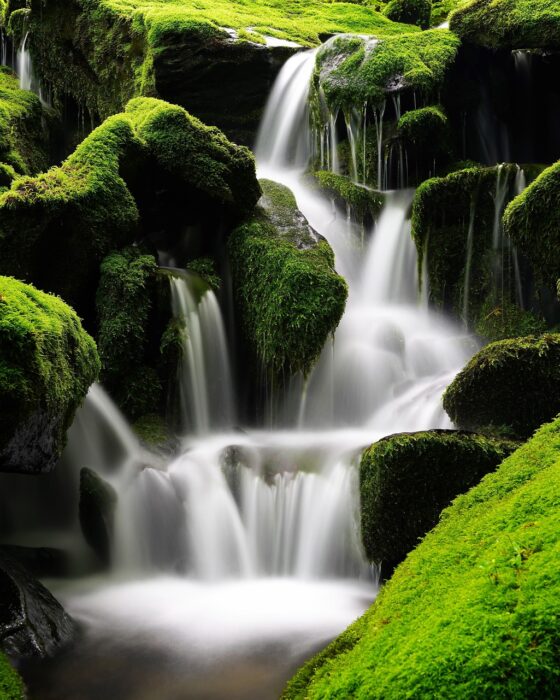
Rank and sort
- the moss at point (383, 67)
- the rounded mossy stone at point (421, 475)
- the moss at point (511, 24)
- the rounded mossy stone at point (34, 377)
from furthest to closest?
the moss at point (383, 67) → the moss at point (511, 24) → the rounded mossy stone at point (421, 475) → the rounded mossy stone at point (34, 377)

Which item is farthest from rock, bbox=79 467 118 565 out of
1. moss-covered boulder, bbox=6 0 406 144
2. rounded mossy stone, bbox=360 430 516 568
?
moss-covered boulder, bbox=6 0 406 144

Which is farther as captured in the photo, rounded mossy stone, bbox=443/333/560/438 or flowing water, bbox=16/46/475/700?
rounded mossy stone, bbox=443/333/560/438

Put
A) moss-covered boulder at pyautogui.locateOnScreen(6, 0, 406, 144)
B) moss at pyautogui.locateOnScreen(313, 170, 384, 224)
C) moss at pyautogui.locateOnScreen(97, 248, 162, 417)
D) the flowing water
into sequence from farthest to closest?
moss-covered boulder at pyautogui.locateOnScreen(6, 0, 406, 144), moss at pyautogui.locateOnScreen(313, 170, 384, 224), moss at pyautogui.locateOnScreen(97, 248, 162, 417), the flowing water

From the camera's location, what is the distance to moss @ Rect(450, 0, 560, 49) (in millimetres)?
11359

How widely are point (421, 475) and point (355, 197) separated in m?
7.06

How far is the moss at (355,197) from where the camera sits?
11219 mm

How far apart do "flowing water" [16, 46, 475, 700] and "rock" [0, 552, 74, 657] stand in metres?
0.15

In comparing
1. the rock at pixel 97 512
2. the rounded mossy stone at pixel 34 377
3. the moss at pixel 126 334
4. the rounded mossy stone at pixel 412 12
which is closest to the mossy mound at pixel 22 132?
the moss at pixel 126 334

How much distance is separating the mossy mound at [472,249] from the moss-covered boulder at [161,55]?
17.0 feet

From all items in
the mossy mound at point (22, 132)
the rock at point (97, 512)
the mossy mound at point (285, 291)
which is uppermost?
the mossy mound at point (22, 132)

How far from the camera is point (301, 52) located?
13.9 m

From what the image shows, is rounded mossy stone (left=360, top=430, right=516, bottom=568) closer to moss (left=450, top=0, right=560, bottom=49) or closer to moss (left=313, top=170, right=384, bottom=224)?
moss (left=313, top=170, right=384, bottom=224)

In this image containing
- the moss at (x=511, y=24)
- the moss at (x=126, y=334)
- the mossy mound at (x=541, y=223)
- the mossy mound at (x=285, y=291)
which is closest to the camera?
the mossy mound at (x=541, y=223)

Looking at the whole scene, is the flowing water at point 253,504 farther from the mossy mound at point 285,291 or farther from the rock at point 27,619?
the mossy mound at point 285,291
